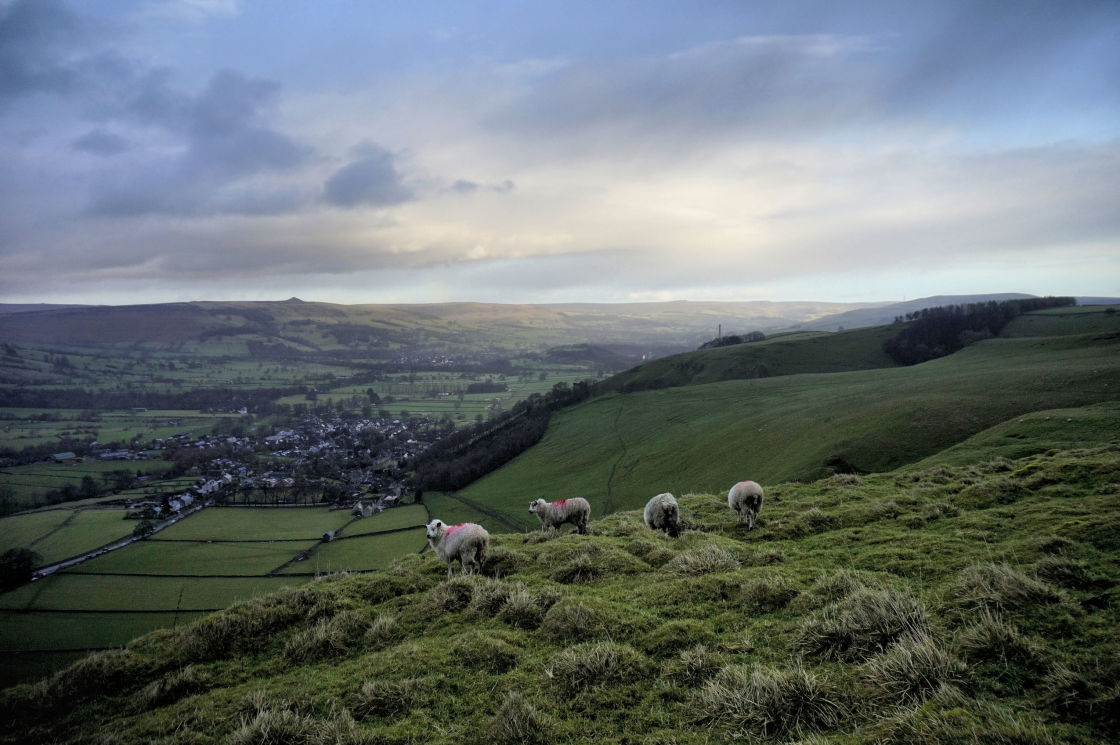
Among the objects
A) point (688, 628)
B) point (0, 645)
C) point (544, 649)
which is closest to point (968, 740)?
point (688, 628)

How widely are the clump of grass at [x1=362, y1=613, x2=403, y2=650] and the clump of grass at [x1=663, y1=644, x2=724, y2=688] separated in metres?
5.19

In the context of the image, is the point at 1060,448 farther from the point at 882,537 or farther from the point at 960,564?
the point at 960,564

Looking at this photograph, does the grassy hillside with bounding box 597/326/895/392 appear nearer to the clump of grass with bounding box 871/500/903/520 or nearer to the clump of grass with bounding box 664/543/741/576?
the clump of grass with bounding box 871/500/903/520

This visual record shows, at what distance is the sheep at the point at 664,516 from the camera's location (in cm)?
1498

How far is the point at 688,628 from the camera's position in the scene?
23.4ft

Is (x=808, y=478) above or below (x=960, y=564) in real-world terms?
below

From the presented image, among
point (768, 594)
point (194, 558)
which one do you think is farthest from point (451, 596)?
point (194, 558)

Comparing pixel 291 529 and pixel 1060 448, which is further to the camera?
pixel 291 529

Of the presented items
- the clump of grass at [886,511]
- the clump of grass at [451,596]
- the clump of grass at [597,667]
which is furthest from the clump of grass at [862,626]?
the clump of grass at [886,511]

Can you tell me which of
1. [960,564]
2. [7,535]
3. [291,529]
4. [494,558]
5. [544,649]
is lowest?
[291,529]

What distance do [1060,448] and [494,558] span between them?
957 inches

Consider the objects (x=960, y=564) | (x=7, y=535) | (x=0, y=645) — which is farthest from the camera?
(x=7, y=535)

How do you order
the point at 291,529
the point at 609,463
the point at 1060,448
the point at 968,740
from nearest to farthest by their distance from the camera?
the point at 968,740 < the point at 1060,448 < the point at 291,529 < the point at 609,463

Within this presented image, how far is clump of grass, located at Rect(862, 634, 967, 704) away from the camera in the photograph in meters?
4.62
